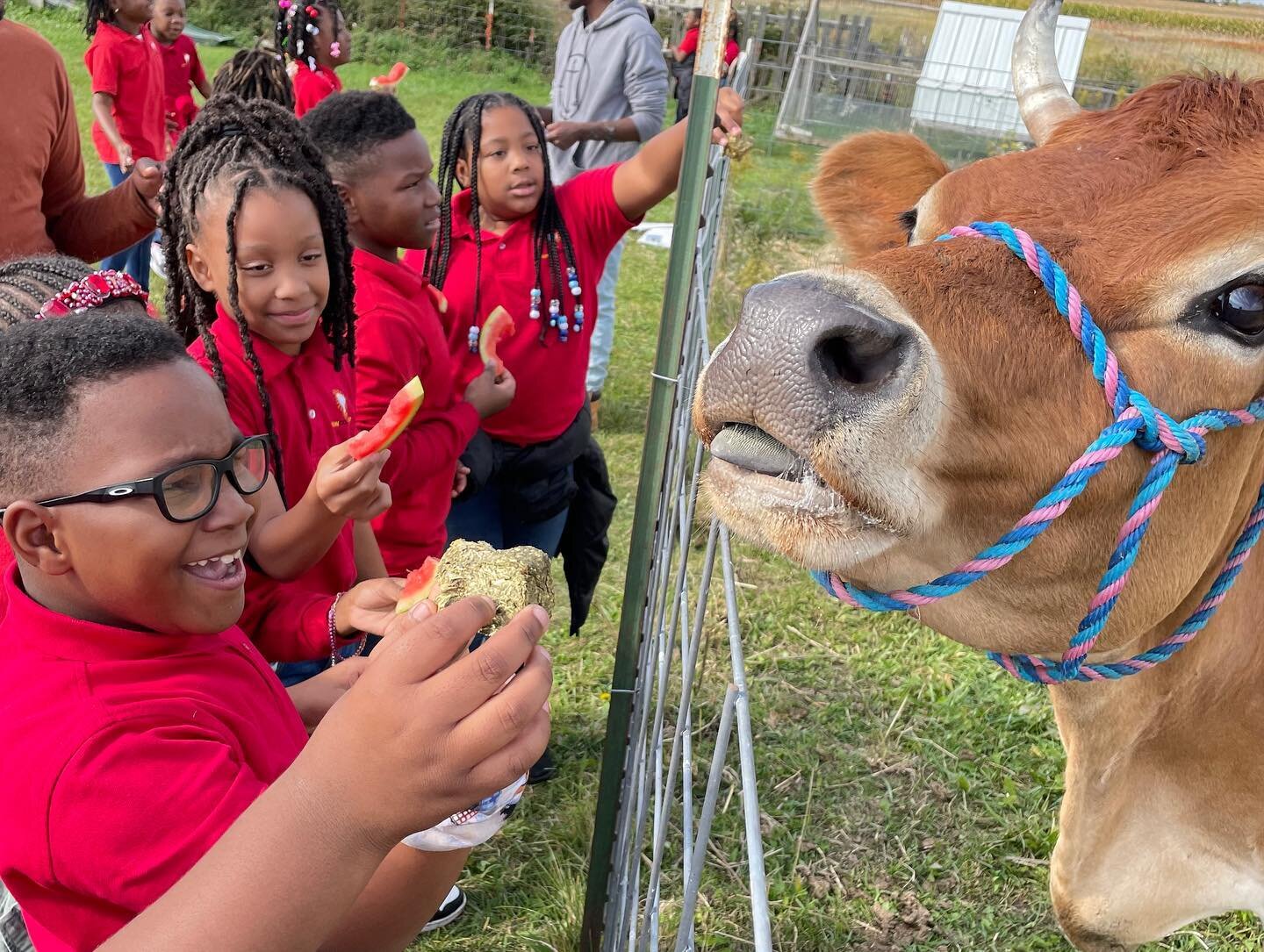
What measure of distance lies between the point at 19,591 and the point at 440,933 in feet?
6.00

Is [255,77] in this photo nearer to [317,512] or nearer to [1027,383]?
[317,512]

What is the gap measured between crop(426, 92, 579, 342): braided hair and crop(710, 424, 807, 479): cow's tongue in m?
1.78

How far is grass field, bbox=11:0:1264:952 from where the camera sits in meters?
2.87

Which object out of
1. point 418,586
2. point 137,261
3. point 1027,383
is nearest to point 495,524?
point 418,586

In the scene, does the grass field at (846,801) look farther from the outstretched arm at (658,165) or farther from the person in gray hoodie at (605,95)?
the person in gray hoodie at (605,95)

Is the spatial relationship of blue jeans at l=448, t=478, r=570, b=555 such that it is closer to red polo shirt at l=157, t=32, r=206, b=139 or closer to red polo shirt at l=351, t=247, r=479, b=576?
red polo shirt at l=351, t=247, r=479, b=576

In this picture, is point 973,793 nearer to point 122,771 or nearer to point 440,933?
point 440,933

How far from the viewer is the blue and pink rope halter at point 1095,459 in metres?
1.48

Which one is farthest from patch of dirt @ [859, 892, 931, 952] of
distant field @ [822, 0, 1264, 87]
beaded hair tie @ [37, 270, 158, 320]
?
distant field @ [822, 0, 1264, 87]

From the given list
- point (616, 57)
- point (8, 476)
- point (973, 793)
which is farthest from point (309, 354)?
point (616, 57)

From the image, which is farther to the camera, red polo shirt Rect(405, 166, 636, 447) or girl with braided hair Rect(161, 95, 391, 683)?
red polo shirt Rect(405, 166, 636, 447)

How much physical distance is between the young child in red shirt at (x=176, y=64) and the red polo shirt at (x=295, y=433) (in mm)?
5326

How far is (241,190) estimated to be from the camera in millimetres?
2225

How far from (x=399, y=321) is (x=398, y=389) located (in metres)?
0.17
